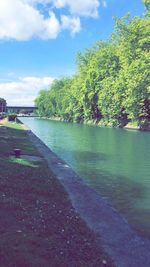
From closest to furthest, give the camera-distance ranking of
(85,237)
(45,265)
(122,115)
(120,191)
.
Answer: (45,265) < (85,237) < (120,191) < (122,115)

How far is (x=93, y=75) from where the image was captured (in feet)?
348

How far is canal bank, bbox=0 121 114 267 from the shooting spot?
309 inches

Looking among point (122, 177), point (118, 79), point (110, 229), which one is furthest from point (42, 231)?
point (118, 79)

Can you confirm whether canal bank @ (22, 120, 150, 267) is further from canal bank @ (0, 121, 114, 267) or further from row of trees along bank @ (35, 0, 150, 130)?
row of trees along bank @ (35, 0, 150, 130)

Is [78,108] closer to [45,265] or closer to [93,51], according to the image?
[93,51]

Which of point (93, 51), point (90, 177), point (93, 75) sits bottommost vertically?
point (90, 177)

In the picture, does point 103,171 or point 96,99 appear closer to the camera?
point 103,171

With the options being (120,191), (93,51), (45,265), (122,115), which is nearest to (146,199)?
(120,191)

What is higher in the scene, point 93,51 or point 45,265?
point 93,51

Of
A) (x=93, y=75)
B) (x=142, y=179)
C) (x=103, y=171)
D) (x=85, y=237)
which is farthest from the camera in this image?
(x=93, y=75)

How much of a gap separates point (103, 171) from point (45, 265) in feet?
51.9

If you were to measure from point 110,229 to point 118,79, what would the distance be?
75879 millimetres

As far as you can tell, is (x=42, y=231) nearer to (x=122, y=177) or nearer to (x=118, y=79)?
(x=122, y=177)

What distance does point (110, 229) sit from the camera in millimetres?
10828
